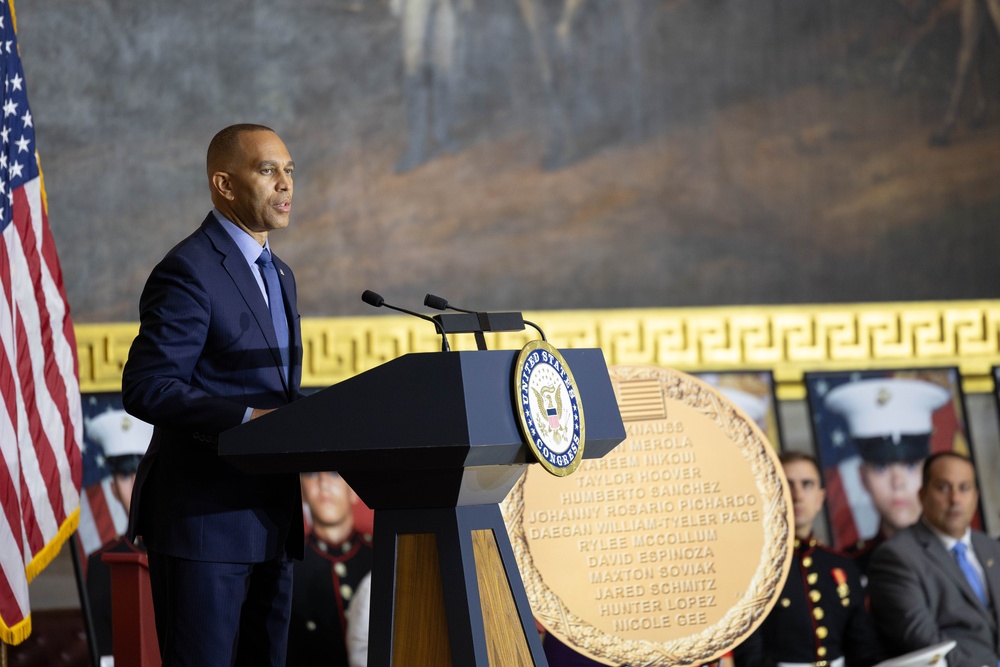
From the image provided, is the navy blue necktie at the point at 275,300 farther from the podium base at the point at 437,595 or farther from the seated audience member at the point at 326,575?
the seated audience member at the point at 326,575

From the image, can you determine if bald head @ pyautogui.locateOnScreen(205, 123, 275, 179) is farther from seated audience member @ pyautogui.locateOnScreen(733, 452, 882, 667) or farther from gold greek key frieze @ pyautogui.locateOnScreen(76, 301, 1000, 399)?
seated audience member @ pyautogui.locateOnScreen(733, 452, 882, 667)

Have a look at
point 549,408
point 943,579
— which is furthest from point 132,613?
point 943,579

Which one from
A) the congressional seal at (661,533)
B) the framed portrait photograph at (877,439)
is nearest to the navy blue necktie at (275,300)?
the congressional seal at (661,533)

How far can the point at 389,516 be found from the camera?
221cm

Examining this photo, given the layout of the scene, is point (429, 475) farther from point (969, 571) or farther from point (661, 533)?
point (969, 571)

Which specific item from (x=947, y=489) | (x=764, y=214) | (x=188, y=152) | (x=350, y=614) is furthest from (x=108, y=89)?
(x=947, y=489)

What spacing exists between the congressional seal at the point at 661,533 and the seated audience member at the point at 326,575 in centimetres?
140

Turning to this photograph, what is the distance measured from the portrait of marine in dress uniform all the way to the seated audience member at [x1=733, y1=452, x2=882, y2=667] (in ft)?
1.92

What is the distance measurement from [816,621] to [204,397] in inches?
121

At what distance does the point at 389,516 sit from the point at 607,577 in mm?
1222

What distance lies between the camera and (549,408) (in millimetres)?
2188

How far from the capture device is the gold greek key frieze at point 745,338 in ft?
16.9

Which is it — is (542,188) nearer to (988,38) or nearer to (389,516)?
(988,38)

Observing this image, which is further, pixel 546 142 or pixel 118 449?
pixel 546 142
